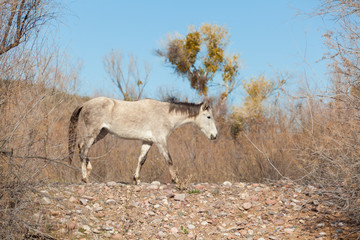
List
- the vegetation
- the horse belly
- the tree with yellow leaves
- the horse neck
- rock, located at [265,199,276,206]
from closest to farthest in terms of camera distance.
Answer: the vegetation, rock, located at [265,199,276,206], the horse belly, the horse neck, the tree with yellow leaves

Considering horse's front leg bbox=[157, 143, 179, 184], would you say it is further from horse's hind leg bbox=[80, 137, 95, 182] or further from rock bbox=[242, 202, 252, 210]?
rock bbox=[242, 202, 252, 210]

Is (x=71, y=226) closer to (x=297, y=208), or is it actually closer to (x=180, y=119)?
(x=297, y=208)

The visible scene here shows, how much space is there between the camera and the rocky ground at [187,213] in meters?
6.40

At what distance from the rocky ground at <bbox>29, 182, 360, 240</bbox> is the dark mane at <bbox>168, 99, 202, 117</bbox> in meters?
2.14

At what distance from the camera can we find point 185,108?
9.79 m

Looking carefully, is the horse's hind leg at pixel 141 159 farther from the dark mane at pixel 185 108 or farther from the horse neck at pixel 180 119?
the dark mane at pixel 185 108

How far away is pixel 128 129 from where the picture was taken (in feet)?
30.1

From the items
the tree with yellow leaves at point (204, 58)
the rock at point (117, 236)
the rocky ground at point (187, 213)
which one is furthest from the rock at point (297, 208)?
the tree with yellow leaves at point (204, 58)

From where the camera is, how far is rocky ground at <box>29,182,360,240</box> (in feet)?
21.0

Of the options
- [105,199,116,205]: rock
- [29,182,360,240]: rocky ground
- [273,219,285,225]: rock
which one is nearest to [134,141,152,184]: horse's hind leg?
[29,182,360,240]: rocky ground

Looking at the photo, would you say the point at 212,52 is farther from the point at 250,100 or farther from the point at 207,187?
the point at 207,187

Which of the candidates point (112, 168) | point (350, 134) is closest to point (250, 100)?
point (112, 168)

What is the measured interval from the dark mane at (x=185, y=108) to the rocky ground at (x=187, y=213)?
2.14m

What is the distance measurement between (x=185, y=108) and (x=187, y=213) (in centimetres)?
330
